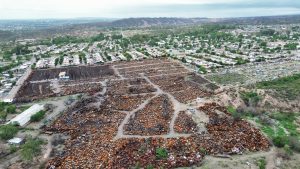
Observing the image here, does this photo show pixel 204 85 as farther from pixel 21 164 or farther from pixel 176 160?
pixel 21 164

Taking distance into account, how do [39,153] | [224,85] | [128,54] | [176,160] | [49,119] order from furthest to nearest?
1. [128,54]
2. [224,85]
3. [49,119]
4. [39,153]
5. [176,160]

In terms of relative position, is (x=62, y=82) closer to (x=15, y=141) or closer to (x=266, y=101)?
(x=15, y=141)

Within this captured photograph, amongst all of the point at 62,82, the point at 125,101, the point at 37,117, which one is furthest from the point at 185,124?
the point at 62,82

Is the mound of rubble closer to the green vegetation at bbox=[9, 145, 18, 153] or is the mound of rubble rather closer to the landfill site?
the landfill site

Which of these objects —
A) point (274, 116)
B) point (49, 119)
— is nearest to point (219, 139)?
point (274, 116)

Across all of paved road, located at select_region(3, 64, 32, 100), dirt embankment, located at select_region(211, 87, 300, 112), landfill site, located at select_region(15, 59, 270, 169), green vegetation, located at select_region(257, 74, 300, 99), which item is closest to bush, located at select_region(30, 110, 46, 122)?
landfill site, located at select_region(15, 59, 270, 169)

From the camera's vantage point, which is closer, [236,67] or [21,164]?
[21,164]
